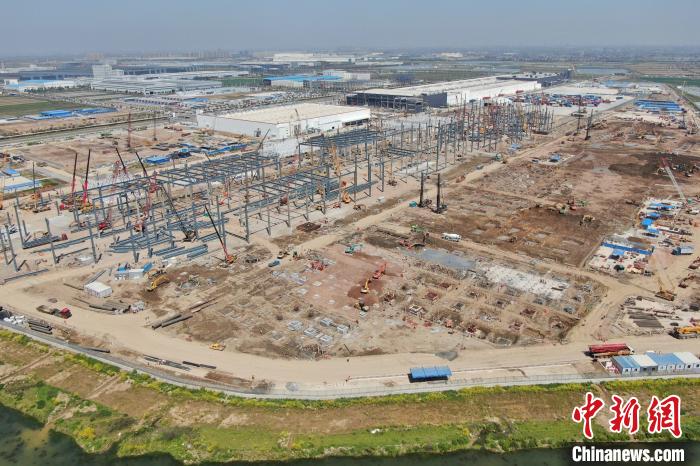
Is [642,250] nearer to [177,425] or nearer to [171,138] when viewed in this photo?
[177,425]

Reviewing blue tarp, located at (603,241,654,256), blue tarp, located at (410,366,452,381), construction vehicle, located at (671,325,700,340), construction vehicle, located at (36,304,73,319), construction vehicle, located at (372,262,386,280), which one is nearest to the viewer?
blue tarp, located at (410,366,452,381)

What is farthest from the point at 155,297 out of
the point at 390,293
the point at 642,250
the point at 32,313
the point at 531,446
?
the point at 642,250

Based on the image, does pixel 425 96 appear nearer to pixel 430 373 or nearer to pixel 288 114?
pixel 288 114

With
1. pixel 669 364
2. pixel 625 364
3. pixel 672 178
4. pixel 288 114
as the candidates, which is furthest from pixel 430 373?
pixel 288 114

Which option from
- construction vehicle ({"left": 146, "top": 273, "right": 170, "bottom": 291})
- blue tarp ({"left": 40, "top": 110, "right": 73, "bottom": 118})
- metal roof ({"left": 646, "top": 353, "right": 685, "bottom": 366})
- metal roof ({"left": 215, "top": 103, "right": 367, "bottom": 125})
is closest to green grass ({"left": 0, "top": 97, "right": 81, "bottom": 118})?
blue tarp ({"left": 40, "top": 110, "right": 73, "bottom": 118})

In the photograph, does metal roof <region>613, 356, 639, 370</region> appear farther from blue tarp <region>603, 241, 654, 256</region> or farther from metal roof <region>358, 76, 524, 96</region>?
metal roof <region>358, 76, 524, 96</region>

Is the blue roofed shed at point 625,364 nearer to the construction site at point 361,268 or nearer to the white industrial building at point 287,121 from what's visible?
the construction site at point 361,268

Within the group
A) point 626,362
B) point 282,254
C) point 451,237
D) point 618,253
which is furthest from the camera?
point 451,237

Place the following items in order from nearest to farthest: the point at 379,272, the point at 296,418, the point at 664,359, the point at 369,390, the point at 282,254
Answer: the point at 296,418
the point at 369,390
the point at 664,359
the point at 379,272
the point at 282,254
